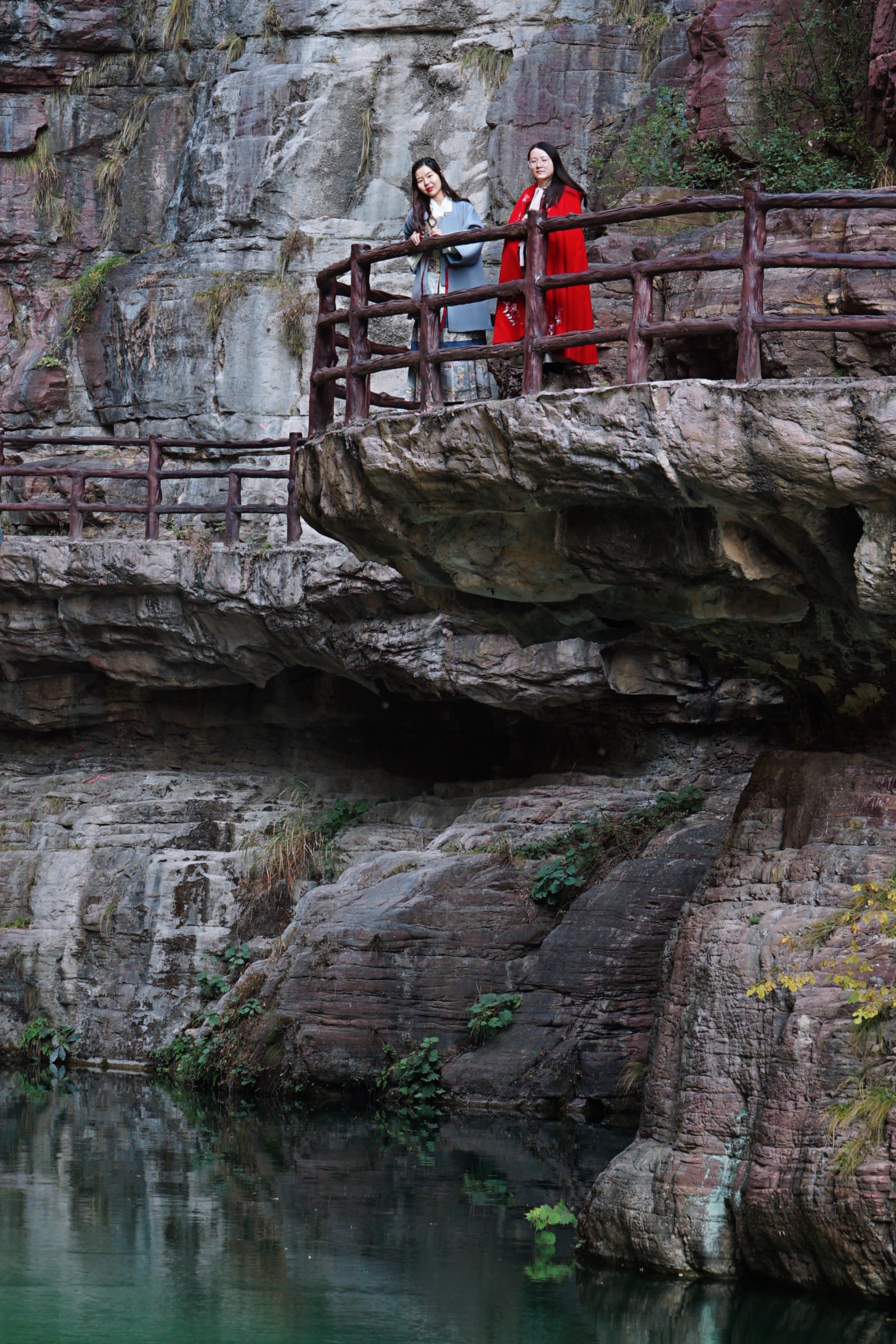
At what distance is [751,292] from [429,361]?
193cm

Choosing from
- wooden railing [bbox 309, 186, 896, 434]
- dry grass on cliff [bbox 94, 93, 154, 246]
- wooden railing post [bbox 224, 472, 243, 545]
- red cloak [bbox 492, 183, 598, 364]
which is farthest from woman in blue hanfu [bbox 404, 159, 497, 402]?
dry grass on cliff [bbox 94, 93, 154, 246]

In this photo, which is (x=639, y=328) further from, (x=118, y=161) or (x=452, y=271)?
(x=118, y=161)

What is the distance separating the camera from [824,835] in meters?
8.77

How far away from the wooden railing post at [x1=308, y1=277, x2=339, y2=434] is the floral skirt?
1.88 feet

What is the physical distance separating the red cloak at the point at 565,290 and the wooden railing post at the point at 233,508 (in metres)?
6.59

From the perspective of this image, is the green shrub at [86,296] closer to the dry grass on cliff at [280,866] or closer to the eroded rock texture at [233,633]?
the eroded rock texture at [233,633]

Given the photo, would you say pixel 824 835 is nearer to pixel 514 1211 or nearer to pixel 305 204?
pixel 514 1211

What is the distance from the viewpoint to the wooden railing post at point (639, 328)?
26.0ft

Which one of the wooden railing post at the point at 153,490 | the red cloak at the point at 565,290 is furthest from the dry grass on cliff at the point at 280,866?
the red cloak at the point at 565,290

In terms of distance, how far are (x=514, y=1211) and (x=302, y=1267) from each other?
64.0 inches

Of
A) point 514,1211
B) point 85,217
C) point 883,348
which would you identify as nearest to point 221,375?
point 85,217

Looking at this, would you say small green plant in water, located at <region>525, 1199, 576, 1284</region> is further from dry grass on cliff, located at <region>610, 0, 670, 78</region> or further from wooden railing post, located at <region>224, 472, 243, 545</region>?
dry grass on cliff, located at <region>610, 0, 670, 78</region>

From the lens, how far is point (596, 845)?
1366 cm

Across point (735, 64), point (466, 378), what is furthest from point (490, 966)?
point (735, 64)
